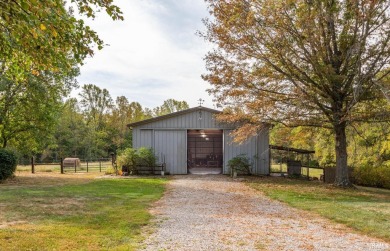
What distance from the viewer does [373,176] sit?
18.4 meters

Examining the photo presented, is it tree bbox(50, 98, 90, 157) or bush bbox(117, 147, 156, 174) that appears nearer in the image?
bush bbox(117, 147, 156, 174)

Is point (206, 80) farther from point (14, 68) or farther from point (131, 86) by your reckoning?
point (131, 86)

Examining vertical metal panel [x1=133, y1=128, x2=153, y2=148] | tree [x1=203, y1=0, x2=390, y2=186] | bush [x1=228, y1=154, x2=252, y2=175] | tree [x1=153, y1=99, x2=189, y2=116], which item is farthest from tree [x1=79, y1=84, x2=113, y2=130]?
tree [x1=203, y1=0, x2=390, y2=186]

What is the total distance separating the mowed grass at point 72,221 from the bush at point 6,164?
18.6ft

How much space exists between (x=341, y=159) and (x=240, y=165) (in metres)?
5.85

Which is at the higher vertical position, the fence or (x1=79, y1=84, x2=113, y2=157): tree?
(x1=79, y1=84, x2=113, y2=157): tree

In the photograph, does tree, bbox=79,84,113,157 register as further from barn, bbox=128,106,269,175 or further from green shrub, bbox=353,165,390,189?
green shrub, bbox=353,165,390,189

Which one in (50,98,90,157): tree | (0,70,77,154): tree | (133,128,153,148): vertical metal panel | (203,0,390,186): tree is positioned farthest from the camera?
(50,98,90,157): tree

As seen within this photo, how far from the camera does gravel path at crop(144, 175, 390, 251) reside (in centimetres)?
510

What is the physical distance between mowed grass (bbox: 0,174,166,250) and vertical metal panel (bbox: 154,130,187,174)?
9.59 metres

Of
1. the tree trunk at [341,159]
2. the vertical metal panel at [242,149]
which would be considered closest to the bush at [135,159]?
the vertical metal panel at [242,149]

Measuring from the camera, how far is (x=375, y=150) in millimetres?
22422

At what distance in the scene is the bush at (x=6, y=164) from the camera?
14.9 m

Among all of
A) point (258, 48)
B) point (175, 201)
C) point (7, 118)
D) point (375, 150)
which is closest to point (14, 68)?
point (175, 201)
